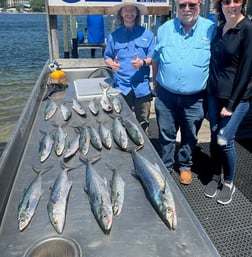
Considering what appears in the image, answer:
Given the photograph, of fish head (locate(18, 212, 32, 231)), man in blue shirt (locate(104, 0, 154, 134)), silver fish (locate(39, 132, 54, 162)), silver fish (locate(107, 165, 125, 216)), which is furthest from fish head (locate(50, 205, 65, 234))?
man in blue shirt (locate(104, 0, 154, 134))

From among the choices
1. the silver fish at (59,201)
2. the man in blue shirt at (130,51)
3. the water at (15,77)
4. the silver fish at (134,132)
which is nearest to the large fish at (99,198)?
the silver fish at (59,201)

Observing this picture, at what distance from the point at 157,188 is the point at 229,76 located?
1361 mm

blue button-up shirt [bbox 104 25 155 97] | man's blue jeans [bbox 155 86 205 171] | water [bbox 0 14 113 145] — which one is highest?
blue button-up shirt [bbox 104 25 155 97]

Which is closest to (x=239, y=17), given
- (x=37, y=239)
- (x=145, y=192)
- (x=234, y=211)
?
(x=145, y=192)

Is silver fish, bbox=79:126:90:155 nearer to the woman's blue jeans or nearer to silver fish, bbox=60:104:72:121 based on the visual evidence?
silver fish, bbox=60:104:72:121

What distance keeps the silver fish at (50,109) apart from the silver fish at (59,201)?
111 centimetres

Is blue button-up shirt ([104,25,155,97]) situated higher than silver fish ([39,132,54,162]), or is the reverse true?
blue button-up shirt ([104,25,155,97])

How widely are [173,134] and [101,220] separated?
1943 millimetres

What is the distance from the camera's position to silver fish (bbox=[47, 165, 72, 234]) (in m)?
1.56

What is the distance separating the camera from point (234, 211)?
119 inches

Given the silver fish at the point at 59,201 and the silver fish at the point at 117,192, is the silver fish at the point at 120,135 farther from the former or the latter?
the silver fish at the point at 59,201

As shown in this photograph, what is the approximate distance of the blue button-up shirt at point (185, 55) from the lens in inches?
109

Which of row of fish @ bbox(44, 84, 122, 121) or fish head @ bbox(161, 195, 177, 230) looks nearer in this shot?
fish head @ bbox(161, 195, 177, 230)

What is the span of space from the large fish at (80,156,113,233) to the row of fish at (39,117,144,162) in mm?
300
